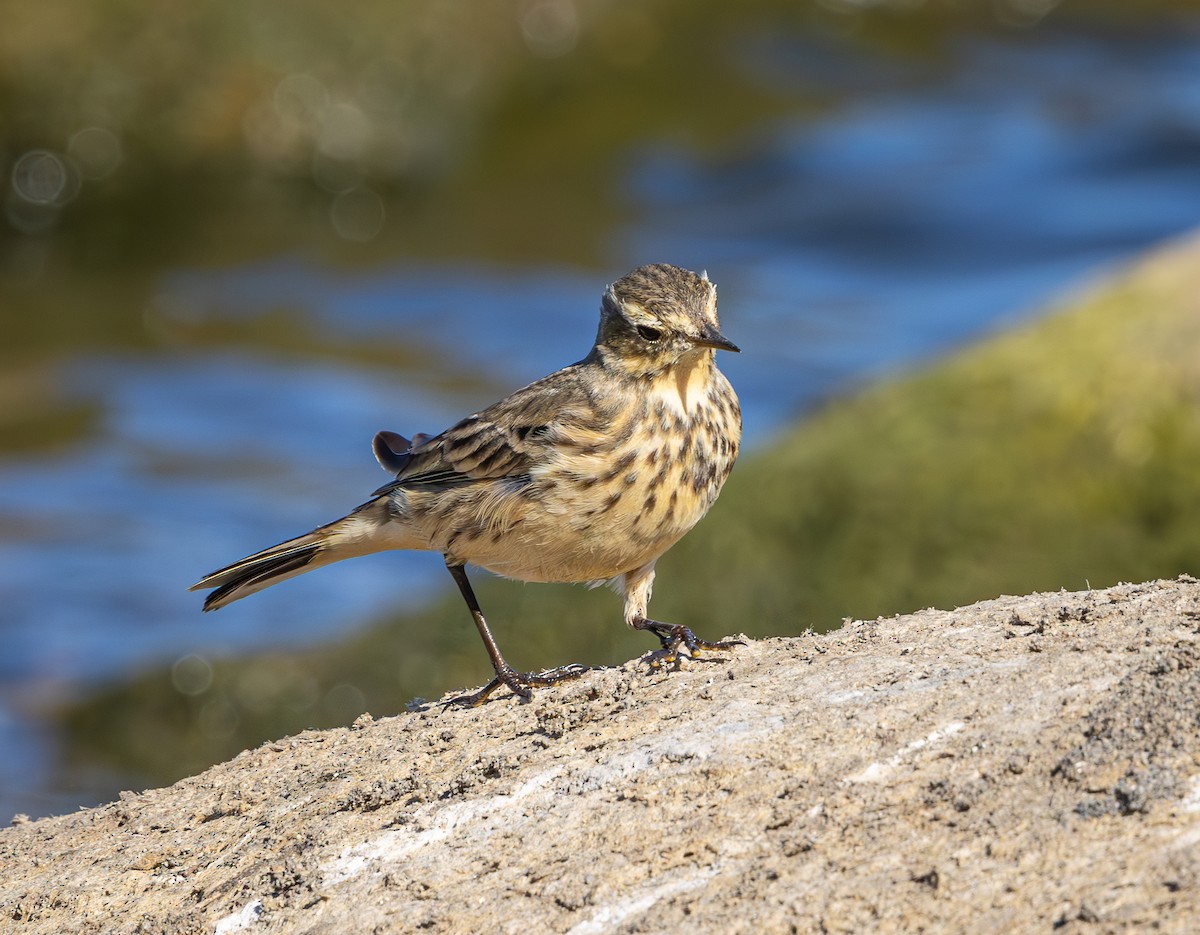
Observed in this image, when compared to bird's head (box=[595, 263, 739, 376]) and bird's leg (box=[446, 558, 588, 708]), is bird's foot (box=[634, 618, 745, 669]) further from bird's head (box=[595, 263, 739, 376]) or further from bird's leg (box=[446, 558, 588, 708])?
bird's head (box=[595, 263, 739, 376])

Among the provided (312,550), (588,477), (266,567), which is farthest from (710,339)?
(266,567)

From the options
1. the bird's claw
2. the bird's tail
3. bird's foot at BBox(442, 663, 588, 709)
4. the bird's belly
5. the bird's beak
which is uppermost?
the bird's tail

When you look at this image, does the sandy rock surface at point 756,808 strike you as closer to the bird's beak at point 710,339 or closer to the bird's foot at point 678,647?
the bird's foot at point 678,647

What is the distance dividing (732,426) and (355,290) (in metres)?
15.5

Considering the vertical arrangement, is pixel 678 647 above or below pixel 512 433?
below

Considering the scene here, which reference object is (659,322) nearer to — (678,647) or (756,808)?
(678,647)

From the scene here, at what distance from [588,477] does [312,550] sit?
1.42 m

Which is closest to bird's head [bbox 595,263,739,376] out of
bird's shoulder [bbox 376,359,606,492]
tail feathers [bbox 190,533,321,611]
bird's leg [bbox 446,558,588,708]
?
bird's shoulder [bbox 376,359,606,492]

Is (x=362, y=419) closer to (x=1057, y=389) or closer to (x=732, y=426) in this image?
(x=1057, y=389)

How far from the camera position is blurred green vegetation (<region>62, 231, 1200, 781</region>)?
10055 mm

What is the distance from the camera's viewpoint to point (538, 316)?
20969mm

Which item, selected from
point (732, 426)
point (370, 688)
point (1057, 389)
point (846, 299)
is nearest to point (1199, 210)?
point (846, 299)

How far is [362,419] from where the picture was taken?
1867 cm

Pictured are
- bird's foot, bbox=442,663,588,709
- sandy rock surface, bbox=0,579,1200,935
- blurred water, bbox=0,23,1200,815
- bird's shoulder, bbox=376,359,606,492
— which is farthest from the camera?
blurred water, bbox=0,23,1200,815
